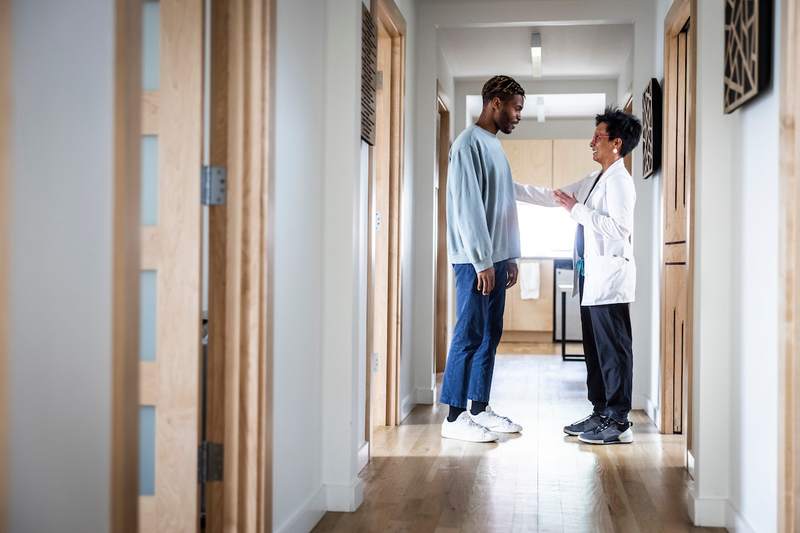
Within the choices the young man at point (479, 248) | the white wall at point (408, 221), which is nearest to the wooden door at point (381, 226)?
the white wall at point (408, 221)

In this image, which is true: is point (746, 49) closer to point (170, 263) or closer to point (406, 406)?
point (170, 263)

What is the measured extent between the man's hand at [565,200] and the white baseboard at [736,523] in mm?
1616

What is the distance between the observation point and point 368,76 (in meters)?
3.23

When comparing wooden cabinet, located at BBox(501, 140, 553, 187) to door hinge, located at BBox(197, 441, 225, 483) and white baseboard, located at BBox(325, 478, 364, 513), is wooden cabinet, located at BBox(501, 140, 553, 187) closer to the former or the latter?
white baseboard, located at BBox(325, 478, 364, 513)

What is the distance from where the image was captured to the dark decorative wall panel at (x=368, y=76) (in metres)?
3.12

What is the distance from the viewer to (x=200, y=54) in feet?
6.40

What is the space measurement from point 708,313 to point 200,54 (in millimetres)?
1611

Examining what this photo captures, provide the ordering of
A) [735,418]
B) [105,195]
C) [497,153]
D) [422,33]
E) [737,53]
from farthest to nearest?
[422,33] → [497,153] → [735,418] → [737,53] → [105,195]

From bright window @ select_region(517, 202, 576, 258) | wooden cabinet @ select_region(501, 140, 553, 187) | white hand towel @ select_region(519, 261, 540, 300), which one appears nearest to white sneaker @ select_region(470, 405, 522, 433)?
white hand towel @ select_region(519, 261, 540, 300)

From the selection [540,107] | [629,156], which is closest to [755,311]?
[629,156]

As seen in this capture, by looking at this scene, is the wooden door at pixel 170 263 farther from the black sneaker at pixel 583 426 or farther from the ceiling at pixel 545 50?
the ceiling at pixel 545 50

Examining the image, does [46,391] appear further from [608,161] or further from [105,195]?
[608,161]

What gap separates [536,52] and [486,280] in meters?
2.46

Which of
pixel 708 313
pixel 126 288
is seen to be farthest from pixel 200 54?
pixel 708 313
